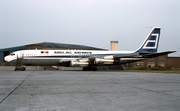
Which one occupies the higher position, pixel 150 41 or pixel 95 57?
pixel 150 41

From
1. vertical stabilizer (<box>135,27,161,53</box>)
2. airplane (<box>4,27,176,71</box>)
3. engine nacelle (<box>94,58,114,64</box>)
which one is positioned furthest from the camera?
vertical stabilizer (<box>135,27,161,53</box>)

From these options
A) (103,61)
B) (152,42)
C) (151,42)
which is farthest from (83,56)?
(152,42)

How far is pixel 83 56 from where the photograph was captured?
3741 centimetres

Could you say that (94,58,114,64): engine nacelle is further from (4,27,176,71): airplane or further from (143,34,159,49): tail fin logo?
(143,34,159,49): tail fin logo

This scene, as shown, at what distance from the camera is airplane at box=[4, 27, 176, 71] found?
34875 millimetres

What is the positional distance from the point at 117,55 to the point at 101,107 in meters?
31.8

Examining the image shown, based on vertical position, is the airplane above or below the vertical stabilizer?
below

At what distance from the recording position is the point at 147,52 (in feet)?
131

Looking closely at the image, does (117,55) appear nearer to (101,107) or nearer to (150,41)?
(150,41)

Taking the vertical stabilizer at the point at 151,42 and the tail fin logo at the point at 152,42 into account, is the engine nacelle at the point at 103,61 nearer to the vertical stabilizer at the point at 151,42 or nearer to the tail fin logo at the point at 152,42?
the vertical stabilizer at the point at 151,42

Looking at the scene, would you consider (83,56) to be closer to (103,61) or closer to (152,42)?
(103,61)

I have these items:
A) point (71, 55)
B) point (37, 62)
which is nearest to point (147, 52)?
point (71, 55)

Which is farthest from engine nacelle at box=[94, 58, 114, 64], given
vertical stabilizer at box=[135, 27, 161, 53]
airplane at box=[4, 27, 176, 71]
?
vertical stabilizer at box=[135, 27, 161, 53]

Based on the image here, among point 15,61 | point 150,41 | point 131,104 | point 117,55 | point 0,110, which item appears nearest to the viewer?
point 0,110
